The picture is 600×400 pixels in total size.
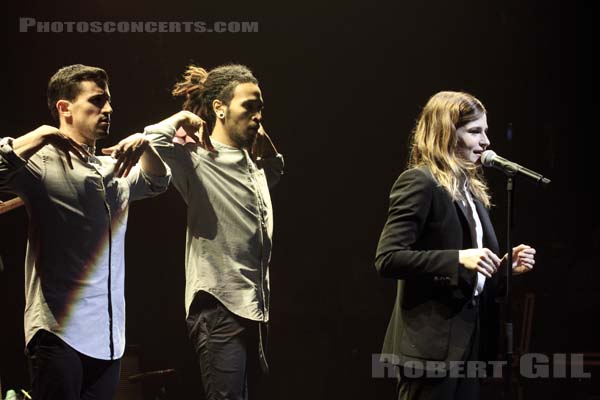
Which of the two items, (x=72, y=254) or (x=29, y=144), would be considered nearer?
(x=29, y=144)

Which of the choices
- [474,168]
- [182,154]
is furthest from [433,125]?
[182,154]

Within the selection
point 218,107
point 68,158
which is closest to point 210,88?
point 218,107

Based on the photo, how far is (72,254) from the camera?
303 centimetres

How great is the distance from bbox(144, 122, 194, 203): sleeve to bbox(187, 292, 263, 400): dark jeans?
496mm

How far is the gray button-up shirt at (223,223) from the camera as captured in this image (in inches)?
132

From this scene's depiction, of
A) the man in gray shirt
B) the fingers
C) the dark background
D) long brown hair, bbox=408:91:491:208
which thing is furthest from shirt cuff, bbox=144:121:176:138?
long brown hair, bbox=408:91:491:208

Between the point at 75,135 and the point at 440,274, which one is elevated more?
the point at 75,135

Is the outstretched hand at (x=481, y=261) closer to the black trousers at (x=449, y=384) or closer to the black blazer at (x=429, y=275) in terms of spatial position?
the black blazer at (x=429, y=275)

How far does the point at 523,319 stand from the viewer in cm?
477

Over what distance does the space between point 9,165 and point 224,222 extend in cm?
95

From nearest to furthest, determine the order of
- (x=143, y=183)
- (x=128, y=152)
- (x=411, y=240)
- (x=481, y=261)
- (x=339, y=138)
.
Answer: (x=481, y=261) < (x=411, y=240) < (x=128, y=152) < (x=143, y=183) < (x=339, y=138)

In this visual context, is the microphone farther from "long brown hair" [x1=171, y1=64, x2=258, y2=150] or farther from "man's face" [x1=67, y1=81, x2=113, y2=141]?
"man's face" [x1=67, y1=81, x2=113, y2=141]

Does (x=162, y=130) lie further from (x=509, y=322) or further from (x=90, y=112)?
(x=509, y=322)

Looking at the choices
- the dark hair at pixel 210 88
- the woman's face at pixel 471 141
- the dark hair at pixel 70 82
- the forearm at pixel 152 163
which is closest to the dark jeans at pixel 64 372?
the forearm at pixel 152 163
